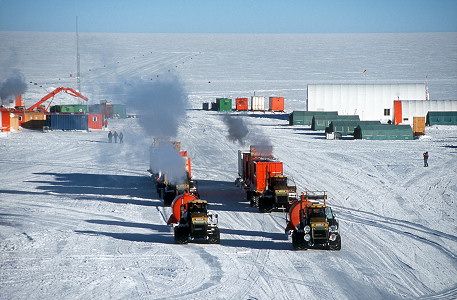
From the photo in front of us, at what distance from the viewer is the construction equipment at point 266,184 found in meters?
33.7

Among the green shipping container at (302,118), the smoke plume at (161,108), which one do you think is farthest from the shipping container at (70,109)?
→ the smoke plume at (161,108)

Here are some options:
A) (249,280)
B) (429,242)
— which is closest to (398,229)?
(429,242)

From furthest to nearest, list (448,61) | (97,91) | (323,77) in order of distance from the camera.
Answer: (448,61), (323,77), (97,91)

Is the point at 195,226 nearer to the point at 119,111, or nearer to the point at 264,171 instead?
the point at 264,171

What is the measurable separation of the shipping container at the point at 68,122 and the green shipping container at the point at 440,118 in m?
40.2

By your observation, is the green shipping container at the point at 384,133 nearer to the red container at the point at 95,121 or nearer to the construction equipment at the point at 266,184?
the red container at the point at 95,121

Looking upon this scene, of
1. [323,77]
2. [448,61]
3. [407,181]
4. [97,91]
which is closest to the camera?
[407,181]

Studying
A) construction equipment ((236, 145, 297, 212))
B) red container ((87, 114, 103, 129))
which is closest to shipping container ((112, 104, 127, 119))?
red container ((87, 114, 103, 129))

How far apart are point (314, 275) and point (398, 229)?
28.3 ft

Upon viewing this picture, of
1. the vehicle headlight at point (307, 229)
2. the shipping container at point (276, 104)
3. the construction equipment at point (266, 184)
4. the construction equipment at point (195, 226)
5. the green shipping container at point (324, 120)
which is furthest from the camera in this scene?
the shipping container at point (276, 104)

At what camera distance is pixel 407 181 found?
43.8 meters

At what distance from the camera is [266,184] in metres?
35.3

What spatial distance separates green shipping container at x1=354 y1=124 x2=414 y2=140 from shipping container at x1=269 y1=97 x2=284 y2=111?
102 feet

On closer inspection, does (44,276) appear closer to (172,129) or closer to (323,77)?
(172,129)
